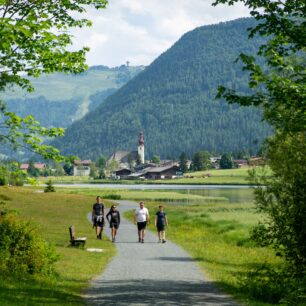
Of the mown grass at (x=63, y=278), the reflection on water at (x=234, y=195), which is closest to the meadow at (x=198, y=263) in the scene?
the mown grass at (x=63, y=278)

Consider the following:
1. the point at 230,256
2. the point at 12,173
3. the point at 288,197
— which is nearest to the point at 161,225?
the point at 230,256

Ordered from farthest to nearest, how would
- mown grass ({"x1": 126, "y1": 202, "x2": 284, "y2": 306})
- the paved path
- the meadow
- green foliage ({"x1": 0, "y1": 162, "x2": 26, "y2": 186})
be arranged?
1. mown grass ({"x1": 126, "y1": 202, "x2": 284, "y2": 306})
2. the meadow
3. the paved path
4. green foliage ({"x1": 0, "y1": 162, "x2": 26, "y2": 186})

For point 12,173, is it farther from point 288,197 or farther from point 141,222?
point 141,222

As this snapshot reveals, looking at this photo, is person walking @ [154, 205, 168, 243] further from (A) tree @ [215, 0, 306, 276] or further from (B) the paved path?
(A) tree @ [215, 0, 306, 276]

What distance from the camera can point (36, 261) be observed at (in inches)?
749

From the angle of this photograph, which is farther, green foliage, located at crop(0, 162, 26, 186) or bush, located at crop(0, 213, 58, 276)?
bush, located at crop(0, 213, 58, 276)

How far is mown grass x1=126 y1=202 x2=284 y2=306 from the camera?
16.9 meters

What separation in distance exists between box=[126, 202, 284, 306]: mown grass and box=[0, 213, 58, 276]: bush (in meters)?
6.10

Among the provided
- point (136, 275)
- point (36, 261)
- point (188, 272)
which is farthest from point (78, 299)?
point (188, 272)

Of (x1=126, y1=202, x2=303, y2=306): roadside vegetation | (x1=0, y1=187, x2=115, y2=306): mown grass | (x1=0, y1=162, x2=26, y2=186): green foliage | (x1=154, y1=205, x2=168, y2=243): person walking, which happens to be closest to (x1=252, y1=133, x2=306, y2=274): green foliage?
(x1=126, y1=202, x2=303, y2=306): roadside vegetation

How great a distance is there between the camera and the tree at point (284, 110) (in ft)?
46.9

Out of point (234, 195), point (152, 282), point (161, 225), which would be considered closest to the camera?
point (152, 282)

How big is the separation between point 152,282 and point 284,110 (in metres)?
7.34

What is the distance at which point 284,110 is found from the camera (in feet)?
51.9
